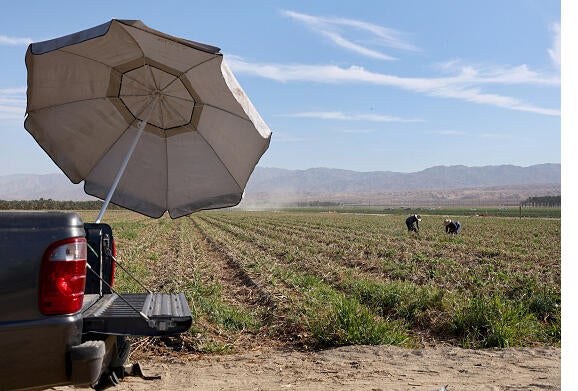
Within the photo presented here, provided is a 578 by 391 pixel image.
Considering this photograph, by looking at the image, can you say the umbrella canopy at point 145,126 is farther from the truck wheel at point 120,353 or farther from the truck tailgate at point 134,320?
the truck tailgate at point 134,320

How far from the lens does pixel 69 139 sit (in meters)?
6.87

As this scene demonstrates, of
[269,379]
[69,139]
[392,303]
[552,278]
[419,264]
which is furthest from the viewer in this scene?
[419,264]

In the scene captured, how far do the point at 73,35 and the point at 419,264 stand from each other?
41.5 ft

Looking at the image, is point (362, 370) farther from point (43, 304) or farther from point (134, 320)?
point (43, 304)

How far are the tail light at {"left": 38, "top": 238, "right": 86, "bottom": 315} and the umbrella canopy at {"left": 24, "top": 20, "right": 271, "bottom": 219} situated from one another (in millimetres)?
2827

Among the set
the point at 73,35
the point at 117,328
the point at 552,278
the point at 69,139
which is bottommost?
the point at 552,278

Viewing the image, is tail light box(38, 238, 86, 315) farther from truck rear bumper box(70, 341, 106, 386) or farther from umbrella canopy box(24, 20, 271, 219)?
umbrella canopy box(24, 20, 271, 219)

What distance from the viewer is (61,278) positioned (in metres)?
3.33

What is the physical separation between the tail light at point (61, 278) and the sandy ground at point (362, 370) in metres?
2.38

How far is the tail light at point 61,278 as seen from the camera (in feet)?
10.8

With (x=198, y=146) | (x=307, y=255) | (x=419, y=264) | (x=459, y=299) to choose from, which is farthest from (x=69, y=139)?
(x=307, y=255)

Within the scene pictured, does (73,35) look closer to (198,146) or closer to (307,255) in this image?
(198,146)

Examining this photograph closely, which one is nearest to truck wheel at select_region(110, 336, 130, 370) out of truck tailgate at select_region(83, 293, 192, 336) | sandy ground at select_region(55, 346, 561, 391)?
truck tailgate at select_region(83, 293, 192, 336)

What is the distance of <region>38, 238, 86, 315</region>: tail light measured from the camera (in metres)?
3.28
